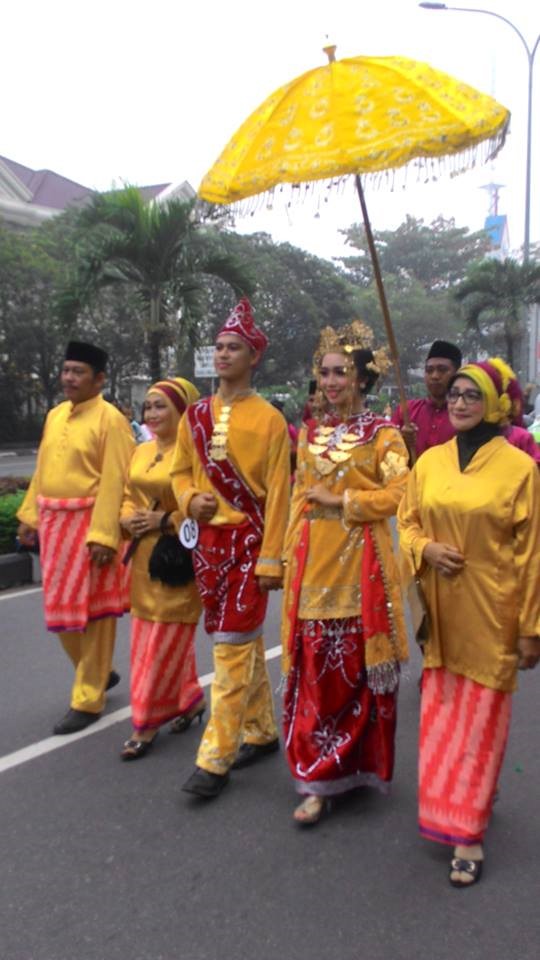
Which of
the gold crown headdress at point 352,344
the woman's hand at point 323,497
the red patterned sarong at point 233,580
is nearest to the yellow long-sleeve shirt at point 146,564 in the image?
the red patterned sarong at point 233,580

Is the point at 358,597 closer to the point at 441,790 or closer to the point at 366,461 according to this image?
the point at 366,461

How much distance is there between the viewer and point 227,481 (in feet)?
13.0

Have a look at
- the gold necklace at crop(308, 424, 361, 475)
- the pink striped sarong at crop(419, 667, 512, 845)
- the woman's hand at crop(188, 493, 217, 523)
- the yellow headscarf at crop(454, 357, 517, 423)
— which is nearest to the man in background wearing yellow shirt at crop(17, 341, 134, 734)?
the woman's hand at crop(188, 493, 217, 523)

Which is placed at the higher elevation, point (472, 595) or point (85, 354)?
point (85, 354)

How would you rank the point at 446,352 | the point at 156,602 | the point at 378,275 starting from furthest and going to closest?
1. the point at 446,352
2. the point at 156,602
3. the point at 378,275

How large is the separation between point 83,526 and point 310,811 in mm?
1823

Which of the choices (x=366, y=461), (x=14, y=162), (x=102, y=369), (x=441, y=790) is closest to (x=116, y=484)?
(x=102, y=369)

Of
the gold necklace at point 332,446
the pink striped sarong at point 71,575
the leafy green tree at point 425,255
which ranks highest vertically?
the leafy green tree at point 425,255

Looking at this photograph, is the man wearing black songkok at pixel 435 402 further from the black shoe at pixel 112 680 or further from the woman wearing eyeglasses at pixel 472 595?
the black shoe at pixel 112 680

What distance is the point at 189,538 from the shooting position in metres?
4.07

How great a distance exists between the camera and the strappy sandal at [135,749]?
4.37 meters

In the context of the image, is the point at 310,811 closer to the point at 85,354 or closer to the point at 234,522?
the point at 234,522

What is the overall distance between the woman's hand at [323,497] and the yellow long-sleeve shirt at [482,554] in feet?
1.16

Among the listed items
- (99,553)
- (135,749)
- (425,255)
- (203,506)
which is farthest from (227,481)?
(425,255)
